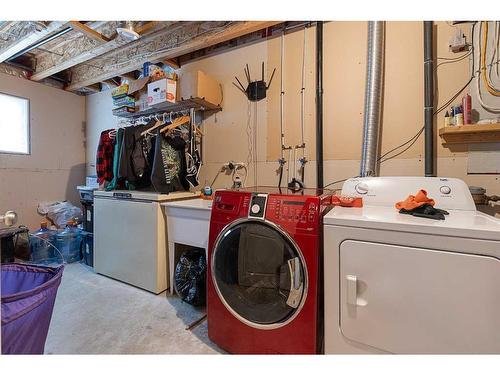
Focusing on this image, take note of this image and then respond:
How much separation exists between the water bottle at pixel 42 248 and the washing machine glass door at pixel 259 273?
273 cm

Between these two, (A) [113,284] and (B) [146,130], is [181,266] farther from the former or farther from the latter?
(B) [146,130]

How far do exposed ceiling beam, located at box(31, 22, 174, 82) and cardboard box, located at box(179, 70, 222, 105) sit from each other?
0.55 meters

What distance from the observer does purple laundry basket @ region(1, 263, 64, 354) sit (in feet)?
2.53

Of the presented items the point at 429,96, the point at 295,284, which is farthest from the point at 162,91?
the point at 429,96

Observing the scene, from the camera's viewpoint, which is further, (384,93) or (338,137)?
(338,137)

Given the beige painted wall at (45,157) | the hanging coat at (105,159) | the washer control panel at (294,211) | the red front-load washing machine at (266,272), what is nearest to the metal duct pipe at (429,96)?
the red front-load washing machine at (266,272)

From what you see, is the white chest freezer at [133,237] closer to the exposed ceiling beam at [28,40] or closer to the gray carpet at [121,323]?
the gray carpet at [121,323]

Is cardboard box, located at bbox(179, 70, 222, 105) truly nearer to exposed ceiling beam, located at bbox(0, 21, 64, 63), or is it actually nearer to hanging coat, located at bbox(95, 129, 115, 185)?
hanging coat, located at bbox(95, 129, 115, 185)

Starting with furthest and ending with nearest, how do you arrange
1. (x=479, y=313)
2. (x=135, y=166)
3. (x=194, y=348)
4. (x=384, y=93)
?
(x=135, y=166), (x=384, y=93), (x=194, y=348), (x=479, y=313)

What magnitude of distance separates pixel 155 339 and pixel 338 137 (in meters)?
1.94

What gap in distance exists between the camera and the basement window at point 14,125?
2.91 metres

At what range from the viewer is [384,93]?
1.72 meters

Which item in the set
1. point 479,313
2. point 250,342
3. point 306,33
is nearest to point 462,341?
point 479,313
